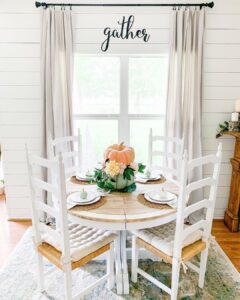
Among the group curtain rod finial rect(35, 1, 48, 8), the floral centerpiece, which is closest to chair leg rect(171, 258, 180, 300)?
the floral centerpiece

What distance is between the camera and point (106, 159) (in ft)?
6.56

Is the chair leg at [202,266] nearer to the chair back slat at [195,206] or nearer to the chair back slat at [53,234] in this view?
the chair back slat at [195,206]

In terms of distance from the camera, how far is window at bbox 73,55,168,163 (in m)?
2.96

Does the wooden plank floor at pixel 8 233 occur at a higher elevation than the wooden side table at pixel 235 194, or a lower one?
lower

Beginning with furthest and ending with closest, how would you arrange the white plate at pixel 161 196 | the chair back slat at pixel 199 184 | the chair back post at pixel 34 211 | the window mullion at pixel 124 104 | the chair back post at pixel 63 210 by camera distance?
the window mullion at pixel 124 104, the white plate at pixel 161 196, the chair back post at pixel 34 211, the chair back slat at pixel 199 184, the chair back post at pixel 63 210

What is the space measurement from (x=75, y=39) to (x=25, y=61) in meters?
0.60

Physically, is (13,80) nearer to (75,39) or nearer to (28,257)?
(75,39)

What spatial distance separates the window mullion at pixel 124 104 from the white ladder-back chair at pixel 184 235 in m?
1.34

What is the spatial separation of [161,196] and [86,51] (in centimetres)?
181

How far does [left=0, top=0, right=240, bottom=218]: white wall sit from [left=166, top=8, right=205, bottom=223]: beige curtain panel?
0.12m

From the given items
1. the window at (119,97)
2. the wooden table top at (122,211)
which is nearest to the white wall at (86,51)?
the window at (119,97)

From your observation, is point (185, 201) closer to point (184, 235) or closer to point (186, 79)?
point (184, 235)

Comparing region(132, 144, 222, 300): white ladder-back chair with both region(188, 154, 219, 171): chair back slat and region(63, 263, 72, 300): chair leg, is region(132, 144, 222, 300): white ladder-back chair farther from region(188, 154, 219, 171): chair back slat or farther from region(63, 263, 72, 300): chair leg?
region(63, 263, 72, 300): chair leg

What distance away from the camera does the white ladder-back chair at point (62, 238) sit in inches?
61.3
